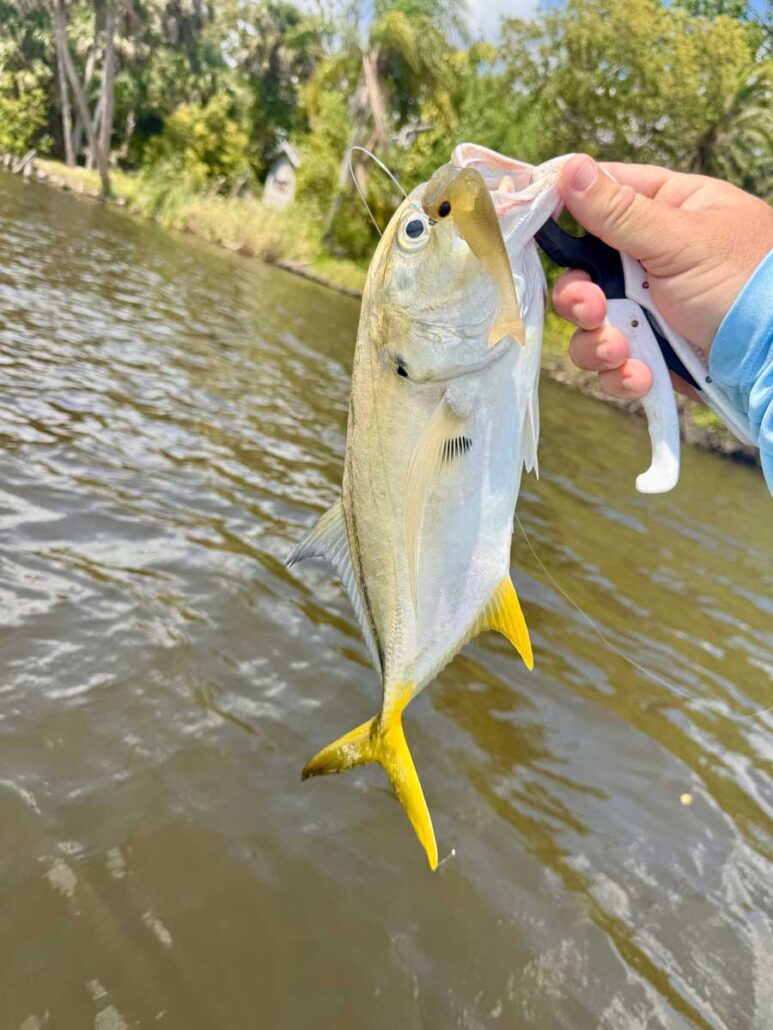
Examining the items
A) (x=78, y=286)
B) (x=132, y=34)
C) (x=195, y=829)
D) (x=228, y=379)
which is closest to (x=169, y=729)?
(x=195, y=829)

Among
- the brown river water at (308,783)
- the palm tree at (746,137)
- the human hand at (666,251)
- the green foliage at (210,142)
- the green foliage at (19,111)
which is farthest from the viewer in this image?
the green foliage at (210,142)

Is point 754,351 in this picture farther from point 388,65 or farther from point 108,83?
point 108,83

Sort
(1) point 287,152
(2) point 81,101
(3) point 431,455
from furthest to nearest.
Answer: (1) point 287,152
(2) point 81,101
(3) point 431,455

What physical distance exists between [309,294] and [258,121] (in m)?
30.0

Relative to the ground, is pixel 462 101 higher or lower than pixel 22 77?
higher

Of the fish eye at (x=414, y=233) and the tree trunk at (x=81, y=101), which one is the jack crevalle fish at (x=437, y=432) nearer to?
the fish eye at (x=414, y=233)

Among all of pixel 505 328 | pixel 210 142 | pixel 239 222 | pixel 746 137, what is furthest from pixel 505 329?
pixel 210 142

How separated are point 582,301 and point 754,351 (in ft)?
1.55

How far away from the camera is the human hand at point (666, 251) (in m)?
2.00

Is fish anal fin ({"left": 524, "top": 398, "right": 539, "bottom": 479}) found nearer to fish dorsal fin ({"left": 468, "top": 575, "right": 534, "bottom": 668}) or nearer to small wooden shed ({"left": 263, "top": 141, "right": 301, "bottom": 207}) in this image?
fish dorsal fin ({"left": 468, "top": 575, "right": 534, "bottom": 668})

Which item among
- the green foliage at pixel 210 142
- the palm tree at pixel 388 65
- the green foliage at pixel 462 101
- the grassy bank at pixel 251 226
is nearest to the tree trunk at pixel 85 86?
the green foliage at pixel 462 101

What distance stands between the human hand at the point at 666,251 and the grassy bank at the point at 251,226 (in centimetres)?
2028

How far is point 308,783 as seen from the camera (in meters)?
3.85

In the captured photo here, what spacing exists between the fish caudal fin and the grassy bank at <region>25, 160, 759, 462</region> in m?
20.6
